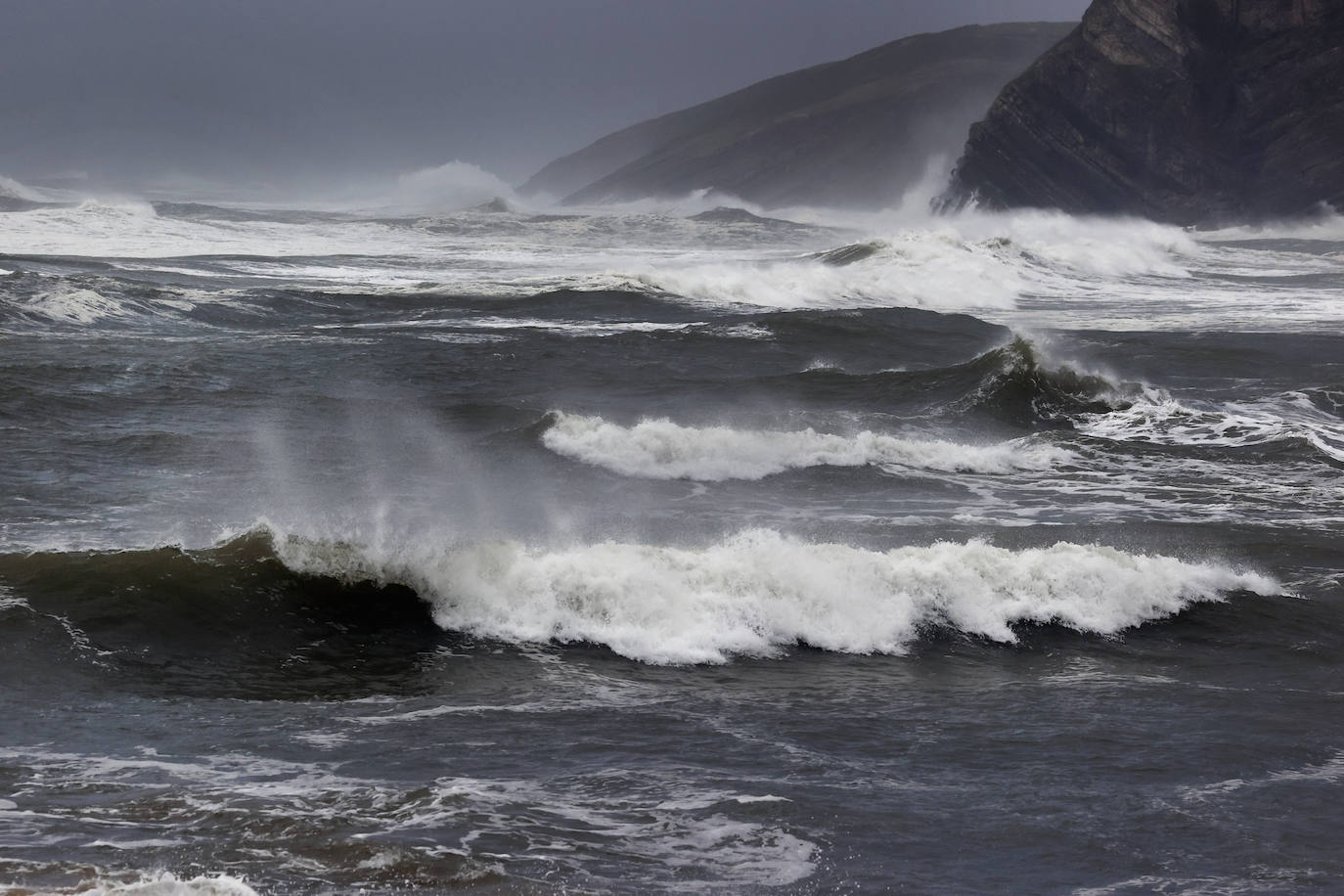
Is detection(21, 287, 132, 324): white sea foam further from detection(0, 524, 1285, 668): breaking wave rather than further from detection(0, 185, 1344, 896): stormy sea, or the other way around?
detection(0, 524, 1285, 668): breaking wave

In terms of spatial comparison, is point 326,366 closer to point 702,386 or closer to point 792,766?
point 702,386

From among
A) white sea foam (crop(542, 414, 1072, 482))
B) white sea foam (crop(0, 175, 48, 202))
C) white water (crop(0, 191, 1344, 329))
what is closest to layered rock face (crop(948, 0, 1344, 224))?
white water (crop(0, 191, 1344, 329))

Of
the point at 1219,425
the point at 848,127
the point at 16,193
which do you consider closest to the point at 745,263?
the point at 1219,425

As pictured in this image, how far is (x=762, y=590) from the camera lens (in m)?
9.30

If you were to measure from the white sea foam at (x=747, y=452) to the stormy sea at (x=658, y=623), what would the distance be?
0.06 meters

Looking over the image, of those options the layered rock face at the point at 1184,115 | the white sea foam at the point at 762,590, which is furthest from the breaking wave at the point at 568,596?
the layered rock face at the point at 1184,115

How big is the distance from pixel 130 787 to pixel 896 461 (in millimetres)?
10302

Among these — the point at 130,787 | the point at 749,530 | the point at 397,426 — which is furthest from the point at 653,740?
the point at 397,426

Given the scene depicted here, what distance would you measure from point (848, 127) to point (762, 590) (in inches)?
6037

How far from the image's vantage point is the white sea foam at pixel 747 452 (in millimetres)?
14359

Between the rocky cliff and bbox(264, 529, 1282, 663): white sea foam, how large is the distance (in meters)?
124

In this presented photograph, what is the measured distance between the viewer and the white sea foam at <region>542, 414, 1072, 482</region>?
1436 cm

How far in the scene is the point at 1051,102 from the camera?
3423 inches

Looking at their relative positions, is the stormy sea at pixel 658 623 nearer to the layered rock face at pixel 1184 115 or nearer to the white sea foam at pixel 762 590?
the white sea foam at pixel 762 590
